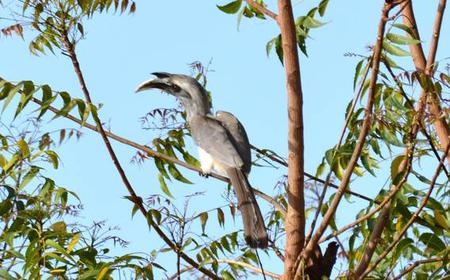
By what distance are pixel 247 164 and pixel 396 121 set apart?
234 cm

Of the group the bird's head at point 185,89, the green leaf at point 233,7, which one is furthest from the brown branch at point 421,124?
the bird's head at point 185,89

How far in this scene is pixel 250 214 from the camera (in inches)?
164

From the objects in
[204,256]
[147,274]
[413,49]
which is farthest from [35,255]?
[413,49]

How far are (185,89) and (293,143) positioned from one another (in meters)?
2.88

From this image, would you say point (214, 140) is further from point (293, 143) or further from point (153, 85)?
point (293, 143)

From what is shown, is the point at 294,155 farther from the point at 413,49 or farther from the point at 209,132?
the point at 209,132

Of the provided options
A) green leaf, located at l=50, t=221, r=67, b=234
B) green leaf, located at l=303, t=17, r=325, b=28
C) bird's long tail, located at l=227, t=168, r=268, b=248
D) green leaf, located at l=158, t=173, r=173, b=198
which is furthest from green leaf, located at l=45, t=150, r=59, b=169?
green leaf, located at l=303, t=17, r=325, b=28

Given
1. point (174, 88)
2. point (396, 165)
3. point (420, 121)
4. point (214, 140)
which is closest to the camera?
point (420, 121)

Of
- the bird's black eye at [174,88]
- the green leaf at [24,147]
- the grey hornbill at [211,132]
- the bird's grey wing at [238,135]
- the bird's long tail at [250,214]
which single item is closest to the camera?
the green leaf at [24,147]

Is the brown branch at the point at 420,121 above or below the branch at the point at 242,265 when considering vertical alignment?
above

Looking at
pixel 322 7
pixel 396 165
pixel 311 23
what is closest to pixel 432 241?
pixel 396 165

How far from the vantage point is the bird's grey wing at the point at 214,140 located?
18.3ft

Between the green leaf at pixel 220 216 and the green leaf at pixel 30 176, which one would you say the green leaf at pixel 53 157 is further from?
the green leaf at pixel 220 216

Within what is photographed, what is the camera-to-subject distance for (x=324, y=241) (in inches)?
131
